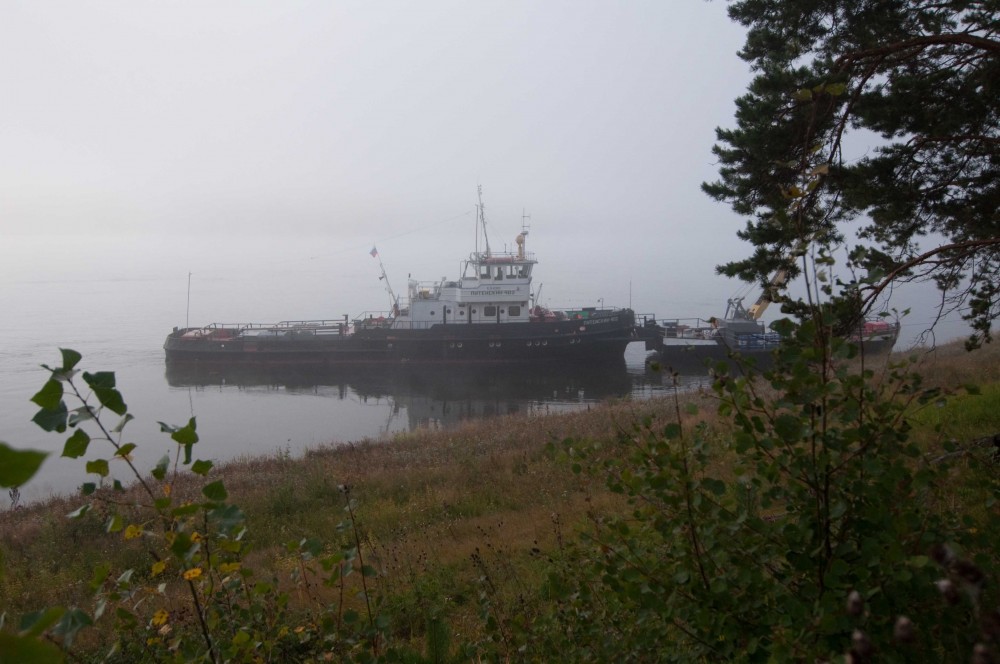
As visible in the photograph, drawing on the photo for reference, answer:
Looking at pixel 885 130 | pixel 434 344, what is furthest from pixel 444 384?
pixel 885 130

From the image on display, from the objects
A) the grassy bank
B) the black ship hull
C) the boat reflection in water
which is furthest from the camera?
the black ship hull

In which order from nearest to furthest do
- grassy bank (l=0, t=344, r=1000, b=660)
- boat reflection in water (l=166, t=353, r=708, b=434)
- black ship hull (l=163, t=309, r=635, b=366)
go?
grassy bank (l=0, t=344, r=1000, b=660), boat reflection in water (l=166, t=353, r=708, b=434), black ship hull (l=163, t=309, r=635, b=366)

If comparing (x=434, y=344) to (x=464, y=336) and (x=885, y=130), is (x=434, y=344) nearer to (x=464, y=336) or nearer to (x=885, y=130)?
(x=464, y=336)

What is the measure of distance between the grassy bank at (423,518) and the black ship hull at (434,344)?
19851 millimetres

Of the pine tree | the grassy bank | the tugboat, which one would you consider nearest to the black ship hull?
the tugboat

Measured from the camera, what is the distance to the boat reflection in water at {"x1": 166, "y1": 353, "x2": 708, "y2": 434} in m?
26.9

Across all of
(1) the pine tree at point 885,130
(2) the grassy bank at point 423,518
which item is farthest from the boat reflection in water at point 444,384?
(1) the pine tree at point 885,130

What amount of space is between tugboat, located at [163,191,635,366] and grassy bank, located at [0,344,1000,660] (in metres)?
19.9

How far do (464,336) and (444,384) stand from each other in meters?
3.49

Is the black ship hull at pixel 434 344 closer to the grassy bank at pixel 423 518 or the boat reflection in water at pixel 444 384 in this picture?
the boat reflection in water at pixel 444 384

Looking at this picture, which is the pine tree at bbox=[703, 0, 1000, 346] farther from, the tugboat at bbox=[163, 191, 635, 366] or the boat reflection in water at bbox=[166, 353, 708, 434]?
the tugboat at bbox=[163, 191, 635, 366]

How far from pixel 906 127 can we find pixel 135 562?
28.8 feet

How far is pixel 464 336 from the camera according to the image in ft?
111

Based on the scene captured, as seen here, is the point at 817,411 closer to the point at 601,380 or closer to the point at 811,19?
the point at 811,19
